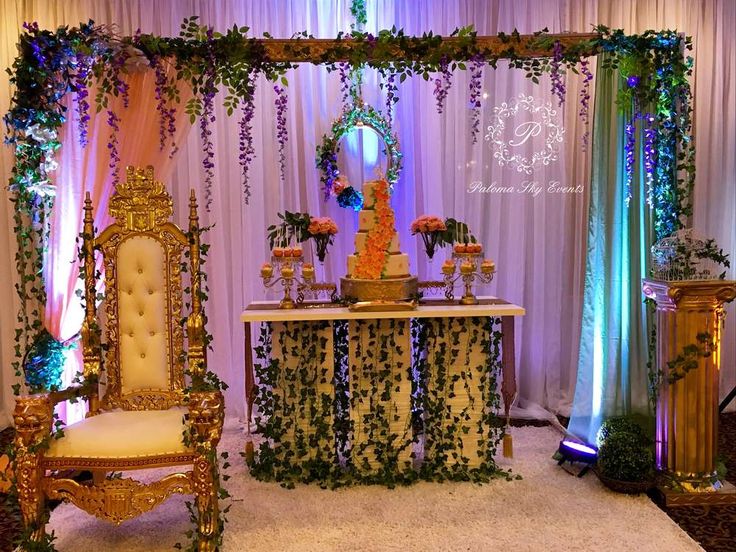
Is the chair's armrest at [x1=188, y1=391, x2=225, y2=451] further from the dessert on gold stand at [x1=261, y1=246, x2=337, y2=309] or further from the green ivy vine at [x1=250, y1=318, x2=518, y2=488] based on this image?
the dessert on gold stand at [x1=261, y1=246, x2=337, y2=309]

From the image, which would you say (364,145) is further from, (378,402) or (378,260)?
(378,402)

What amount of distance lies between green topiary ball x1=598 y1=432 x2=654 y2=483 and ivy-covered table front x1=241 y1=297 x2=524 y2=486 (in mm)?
615

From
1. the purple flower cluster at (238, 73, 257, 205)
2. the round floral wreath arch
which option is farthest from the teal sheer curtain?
the purple flower cluster at (238, 73, 257, 205)

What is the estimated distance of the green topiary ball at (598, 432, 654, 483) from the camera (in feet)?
11.1

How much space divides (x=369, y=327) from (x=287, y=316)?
47 centimetres

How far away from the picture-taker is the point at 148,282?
3.23 m

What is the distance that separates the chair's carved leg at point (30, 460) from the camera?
273 cm

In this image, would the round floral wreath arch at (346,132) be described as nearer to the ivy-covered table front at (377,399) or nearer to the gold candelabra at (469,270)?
the gold candelabra at (469,270)

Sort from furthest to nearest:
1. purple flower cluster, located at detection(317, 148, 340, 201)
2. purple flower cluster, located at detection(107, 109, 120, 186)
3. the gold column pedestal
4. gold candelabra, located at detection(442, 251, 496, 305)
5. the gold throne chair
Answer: purple flower cluster, located at detection(317, 148, 340, 201) → gold candelabra, located at detection(442, 251, 496, 305) → purple flower cluster, located at detection(107, 109, 120, 186) → the gold column pedestal → the gold throne chair

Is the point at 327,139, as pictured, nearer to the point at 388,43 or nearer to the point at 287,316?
the point at 388,43

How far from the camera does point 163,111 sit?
3.75 metres

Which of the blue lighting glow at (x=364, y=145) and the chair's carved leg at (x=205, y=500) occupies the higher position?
the blue lighting glow at (x=364, y=145)

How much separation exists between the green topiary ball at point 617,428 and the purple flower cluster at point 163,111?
2932 mm

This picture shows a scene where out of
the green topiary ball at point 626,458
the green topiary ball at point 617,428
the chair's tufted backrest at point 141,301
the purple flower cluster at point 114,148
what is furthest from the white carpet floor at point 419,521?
the purple flower cluster at point 114,148
